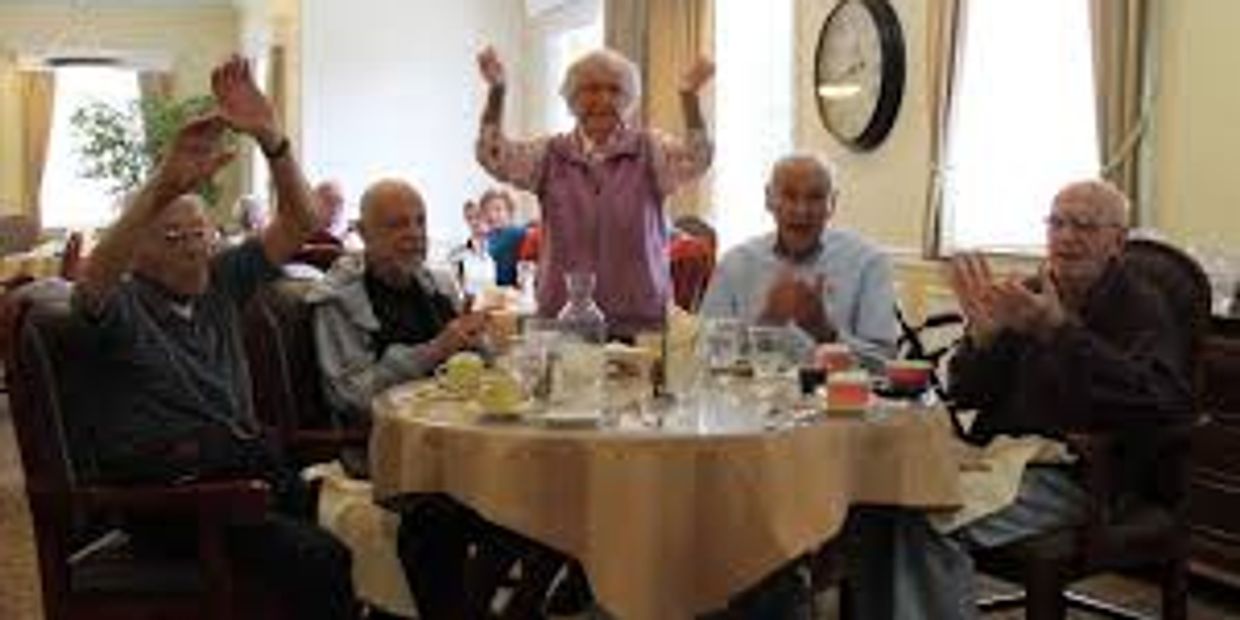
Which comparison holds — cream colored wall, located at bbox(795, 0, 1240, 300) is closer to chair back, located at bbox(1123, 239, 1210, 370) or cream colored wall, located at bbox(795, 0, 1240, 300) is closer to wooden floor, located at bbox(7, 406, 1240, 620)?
wooden floor, located at bbox(7, 406, 1240, 620)

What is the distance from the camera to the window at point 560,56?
9773mm

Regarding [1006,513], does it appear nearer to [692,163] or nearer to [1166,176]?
[692,163]

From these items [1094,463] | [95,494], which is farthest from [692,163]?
[95,494]

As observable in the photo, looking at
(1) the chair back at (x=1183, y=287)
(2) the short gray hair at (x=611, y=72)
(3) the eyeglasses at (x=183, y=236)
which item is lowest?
(1) the chair back at (x=1183, y=287)

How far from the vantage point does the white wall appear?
33.6 ft

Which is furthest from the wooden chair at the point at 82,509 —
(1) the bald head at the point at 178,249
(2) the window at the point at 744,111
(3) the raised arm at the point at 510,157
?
(2) the window at the point at 744,111

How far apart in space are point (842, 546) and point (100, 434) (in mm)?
1413

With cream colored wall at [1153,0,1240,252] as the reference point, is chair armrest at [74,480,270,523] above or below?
below

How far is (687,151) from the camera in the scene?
12.7 ft

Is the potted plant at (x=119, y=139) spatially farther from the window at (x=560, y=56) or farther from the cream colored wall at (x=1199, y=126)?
the cream colored wall at (x=1199, y=126)

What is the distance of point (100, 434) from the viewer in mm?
2566

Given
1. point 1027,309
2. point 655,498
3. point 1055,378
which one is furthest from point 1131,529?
point 655,498

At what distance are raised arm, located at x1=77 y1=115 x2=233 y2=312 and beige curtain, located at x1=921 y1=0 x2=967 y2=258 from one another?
352cm

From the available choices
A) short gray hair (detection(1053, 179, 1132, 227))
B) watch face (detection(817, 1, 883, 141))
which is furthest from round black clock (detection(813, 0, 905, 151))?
short gray hair (detection(1053, 179, 1132, 227))
